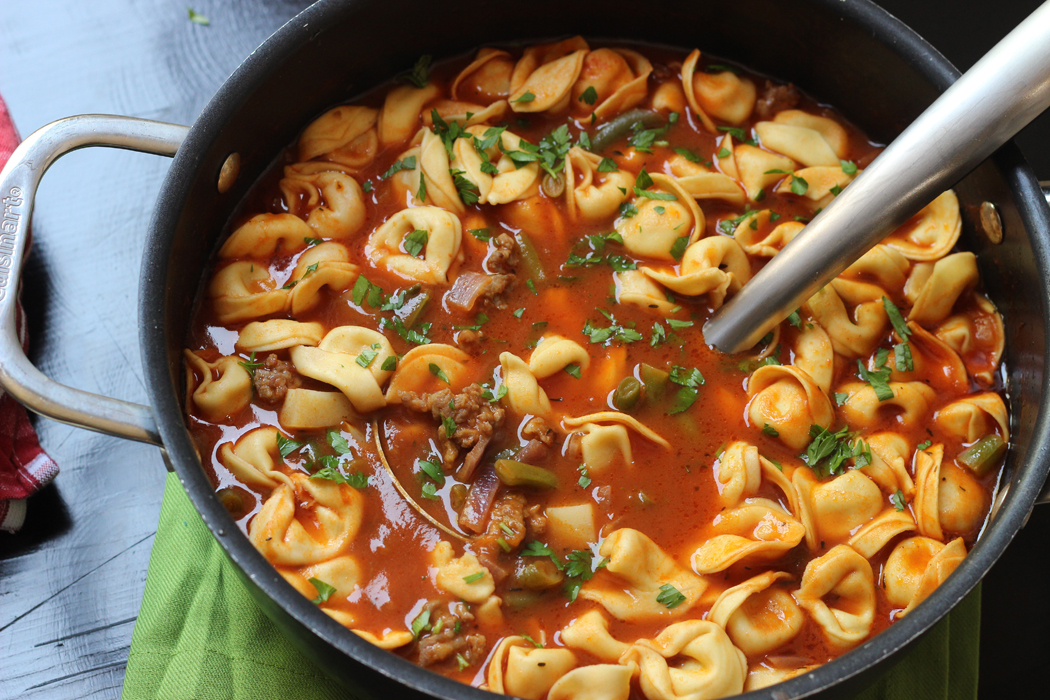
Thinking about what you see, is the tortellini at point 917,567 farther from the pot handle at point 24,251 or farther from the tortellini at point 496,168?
the pot handle at point 24,251

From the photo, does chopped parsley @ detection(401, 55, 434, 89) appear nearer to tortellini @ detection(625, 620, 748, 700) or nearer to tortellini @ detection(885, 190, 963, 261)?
tortellini @ detection(885, 190, 963, 261)

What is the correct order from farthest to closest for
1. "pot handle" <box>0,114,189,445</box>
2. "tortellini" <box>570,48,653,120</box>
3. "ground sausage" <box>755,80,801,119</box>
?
"ground sausage" <box>755,80,801,119</box>
"tortellini" <box>570,48,653,120</box>
"pot handle" <box>0,114,189,445</box>

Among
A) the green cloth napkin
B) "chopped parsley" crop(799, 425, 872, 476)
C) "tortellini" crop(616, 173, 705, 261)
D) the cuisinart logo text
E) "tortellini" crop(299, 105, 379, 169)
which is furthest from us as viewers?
"tortellini" crop(299, 105, 379, 169)

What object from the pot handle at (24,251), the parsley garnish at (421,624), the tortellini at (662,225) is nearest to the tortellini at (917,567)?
the tortellini at (662,225)

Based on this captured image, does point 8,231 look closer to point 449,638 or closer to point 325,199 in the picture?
point 325,199

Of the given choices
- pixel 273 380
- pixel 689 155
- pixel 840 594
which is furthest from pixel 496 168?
pixel 840 594

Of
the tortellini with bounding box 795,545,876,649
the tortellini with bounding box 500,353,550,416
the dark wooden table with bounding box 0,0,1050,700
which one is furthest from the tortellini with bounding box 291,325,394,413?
the tortellini with bounding box 795,545,876,649

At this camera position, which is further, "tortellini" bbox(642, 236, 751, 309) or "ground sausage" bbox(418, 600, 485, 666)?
"tortellini" bbox(642, 236, 751, 309)
